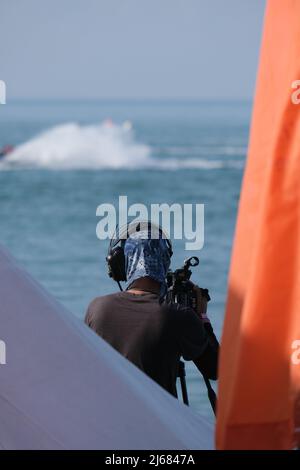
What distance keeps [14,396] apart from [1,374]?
0.19 ft

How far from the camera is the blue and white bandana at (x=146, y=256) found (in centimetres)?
343

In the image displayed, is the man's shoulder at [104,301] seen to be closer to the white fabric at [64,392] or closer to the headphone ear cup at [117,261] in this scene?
the headphone ear cup at [117,261]

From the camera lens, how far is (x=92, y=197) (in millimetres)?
32188

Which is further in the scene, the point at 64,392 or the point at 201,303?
the point at 201,303

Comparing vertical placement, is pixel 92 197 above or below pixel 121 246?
above

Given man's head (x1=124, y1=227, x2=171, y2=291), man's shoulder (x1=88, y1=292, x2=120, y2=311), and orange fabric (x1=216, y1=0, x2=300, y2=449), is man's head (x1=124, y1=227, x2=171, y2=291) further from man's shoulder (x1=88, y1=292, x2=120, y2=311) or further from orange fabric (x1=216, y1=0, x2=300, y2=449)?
orange fabric (x1=216, y1=0, x2=300, y2=449)

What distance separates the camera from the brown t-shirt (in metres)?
3.30

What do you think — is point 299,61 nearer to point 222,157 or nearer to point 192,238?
point 192,238

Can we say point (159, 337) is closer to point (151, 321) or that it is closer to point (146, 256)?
point (151, 321)

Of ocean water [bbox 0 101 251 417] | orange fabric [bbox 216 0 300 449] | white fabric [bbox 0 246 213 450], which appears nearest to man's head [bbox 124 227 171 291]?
white fabric [bbox 0 246 213 450]

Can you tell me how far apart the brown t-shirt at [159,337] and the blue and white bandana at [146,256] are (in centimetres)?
10

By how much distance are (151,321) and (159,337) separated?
5 centimetres

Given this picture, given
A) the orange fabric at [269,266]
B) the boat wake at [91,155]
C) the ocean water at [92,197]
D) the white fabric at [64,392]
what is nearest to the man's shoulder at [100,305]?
the white fabric at [64,392]

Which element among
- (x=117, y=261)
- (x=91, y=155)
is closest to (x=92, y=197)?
(x=91, y=155)
